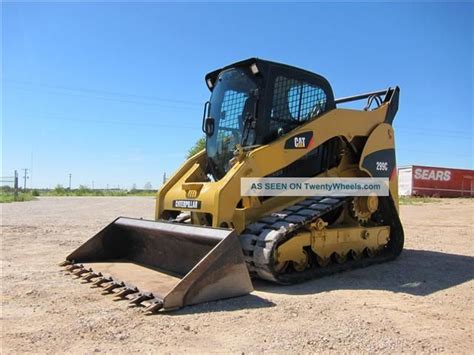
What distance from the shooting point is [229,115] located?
6969mm

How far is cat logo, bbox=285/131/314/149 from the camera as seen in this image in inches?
252

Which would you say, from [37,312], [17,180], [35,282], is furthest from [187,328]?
[17,180]

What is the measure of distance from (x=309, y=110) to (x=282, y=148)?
1.07 m

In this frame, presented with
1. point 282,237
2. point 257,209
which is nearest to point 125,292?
point 282,237

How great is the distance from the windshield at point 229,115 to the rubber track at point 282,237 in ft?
3.68

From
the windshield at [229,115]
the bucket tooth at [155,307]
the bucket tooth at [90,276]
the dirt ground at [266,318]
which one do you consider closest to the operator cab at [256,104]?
the windshield at [229,115]

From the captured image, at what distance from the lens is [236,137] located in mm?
6723

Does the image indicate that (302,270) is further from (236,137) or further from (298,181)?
(236,137)

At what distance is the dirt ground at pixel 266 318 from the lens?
366 centimetres

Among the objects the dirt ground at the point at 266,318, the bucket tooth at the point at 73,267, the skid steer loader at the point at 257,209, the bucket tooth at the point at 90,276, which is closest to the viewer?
the dirt ground at the point at 266,318

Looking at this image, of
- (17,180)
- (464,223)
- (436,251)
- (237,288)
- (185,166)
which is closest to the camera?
(237,288)

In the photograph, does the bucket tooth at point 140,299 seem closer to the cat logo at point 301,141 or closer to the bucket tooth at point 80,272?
the bucket tooth at point 80,272

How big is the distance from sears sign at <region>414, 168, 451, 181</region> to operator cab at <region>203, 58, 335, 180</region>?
3017 cm

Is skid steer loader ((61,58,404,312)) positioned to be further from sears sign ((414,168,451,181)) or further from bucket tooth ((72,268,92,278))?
sears sign ((414,168,451,181))
